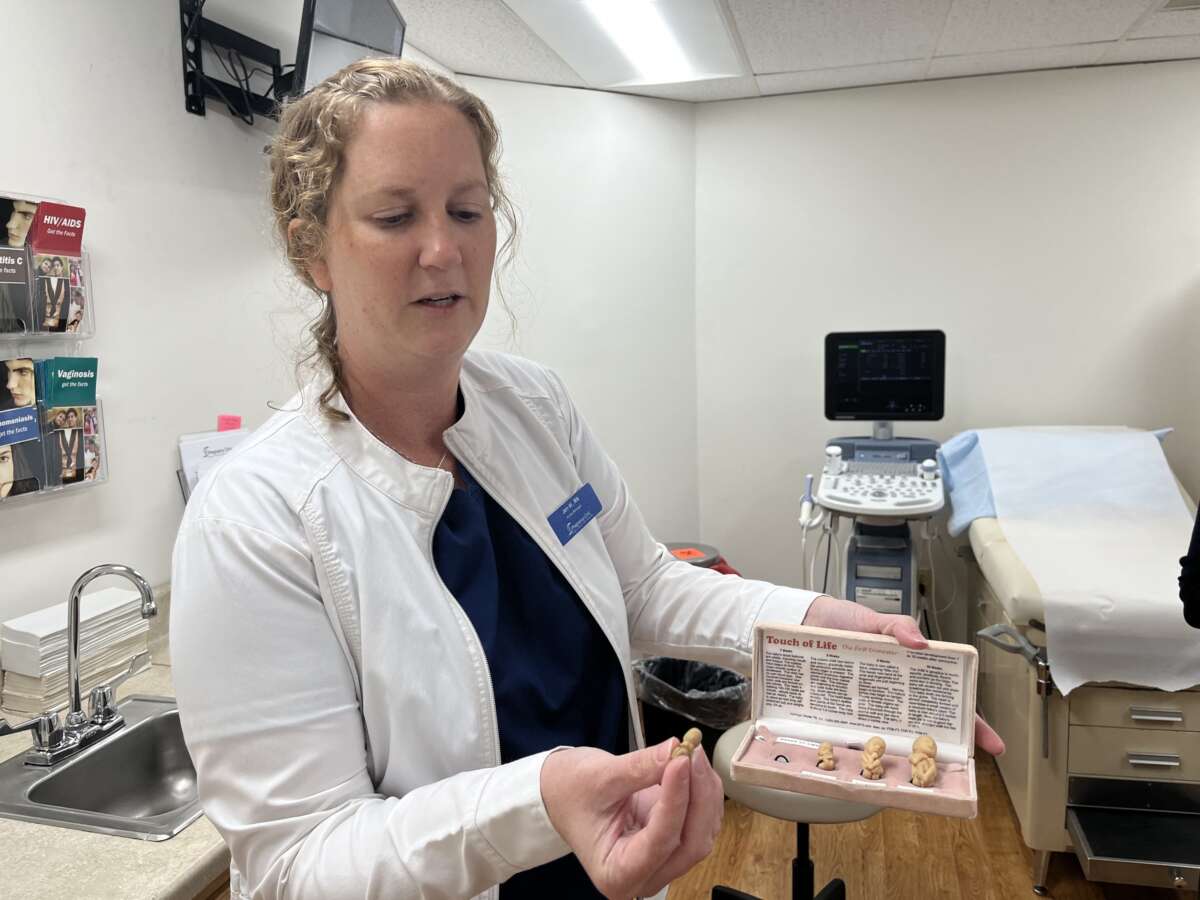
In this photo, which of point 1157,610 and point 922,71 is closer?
point 1157,610

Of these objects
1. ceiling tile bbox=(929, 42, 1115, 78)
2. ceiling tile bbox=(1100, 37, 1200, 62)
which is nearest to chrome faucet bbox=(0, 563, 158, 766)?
ceiling tile bbox=(929, 42, 1115, 78)

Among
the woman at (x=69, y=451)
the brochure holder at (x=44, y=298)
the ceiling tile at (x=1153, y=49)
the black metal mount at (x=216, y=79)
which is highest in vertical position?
the ceiling tile at (x=1153, y=49)

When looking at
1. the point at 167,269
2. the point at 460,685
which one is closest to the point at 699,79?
the point at 167,269

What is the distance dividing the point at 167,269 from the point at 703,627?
60.6 inches

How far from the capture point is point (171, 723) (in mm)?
1635

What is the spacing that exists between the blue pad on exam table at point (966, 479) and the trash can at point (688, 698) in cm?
93

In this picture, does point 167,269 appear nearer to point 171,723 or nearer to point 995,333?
point 171,723

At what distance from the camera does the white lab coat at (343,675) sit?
712 mm

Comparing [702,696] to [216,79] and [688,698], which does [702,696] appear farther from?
[216,79]

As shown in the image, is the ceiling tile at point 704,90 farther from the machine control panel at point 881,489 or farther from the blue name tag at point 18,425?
the blue name tag at point 18,425

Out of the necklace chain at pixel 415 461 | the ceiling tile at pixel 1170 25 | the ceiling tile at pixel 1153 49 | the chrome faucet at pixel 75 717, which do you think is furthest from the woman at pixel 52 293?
the ceiling tile at pixel 1153 49

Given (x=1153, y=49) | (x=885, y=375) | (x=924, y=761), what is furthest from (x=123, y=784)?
(x=1153, y=49)

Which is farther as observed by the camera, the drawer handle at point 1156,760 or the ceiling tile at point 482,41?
the ceiling tile at point 482,41

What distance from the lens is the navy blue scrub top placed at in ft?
2.88
